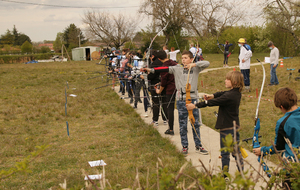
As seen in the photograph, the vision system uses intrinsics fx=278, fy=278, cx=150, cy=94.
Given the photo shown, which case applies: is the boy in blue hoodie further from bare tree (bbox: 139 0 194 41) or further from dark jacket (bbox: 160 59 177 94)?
bare tree (bbox: 139 0 194 41)

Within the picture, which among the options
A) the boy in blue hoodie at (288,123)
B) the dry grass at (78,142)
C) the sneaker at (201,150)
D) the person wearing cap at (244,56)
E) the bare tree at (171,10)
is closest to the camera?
the boy in blue hoodie at (288,123)

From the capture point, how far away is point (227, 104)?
3.81 meters

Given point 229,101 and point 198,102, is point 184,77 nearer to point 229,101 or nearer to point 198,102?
point 198,102

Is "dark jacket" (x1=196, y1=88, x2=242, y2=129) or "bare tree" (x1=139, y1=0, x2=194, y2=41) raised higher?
"bare tree" (x1=139, y1=0, x2=194, y2=41)

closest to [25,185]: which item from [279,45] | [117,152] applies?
[117,152]

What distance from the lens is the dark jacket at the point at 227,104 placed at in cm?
376

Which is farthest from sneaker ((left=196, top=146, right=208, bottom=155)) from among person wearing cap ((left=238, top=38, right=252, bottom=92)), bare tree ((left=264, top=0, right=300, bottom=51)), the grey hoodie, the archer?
bare tree ((left=264, top=0, right=300, bottom=51))

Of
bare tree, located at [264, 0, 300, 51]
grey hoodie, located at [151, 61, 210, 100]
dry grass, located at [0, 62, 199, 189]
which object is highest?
bare tree, located at [264, 0, 300, 51]

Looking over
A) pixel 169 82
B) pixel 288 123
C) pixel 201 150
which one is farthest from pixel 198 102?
pixel 169 82

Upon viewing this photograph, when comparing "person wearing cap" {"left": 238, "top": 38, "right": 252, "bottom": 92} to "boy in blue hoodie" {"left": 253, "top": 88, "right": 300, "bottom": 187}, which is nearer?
"boy in blue hoodie" {"left": 253, "top": 88, "right": 300, "bottom": 187}

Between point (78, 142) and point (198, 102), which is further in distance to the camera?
point (78, 142)

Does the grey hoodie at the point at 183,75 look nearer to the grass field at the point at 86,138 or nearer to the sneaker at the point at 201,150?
the sneaker at the point at 201,150

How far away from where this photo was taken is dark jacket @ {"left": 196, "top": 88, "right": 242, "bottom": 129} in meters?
3.76

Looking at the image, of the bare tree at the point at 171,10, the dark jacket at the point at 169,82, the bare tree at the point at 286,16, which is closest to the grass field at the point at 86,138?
the dark jacket at the point at 169,82
